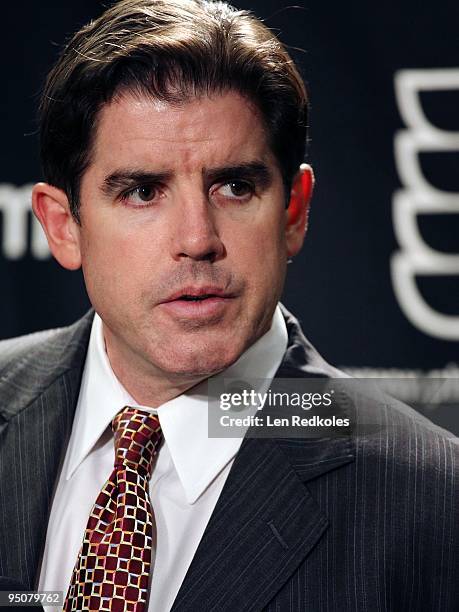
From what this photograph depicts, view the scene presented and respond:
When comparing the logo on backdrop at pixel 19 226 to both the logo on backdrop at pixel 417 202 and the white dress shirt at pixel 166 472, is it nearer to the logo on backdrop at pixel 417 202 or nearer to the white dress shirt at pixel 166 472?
the logo on backdrop at pixel 417 202

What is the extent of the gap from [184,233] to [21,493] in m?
0.59

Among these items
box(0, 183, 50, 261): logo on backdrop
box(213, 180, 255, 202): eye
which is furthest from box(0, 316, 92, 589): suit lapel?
box(0, 183, 50, 261): logo on backdrop

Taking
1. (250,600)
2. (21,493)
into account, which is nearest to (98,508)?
(21,493)

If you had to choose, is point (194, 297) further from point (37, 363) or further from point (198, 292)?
point (37, 363)

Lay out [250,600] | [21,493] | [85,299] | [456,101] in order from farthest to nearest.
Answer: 1. [85,299]
2. [456,101]
3. [21,493]
4. [250,600]

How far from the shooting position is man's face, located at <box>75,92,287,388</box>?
1819 millimetres

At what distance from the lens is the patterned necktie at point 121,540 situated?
1.80m

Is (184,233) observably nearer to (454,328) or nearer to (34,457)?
(34,457)

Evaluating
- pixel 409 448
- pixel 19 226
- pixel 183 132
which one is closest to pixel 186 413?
pixel 409 448

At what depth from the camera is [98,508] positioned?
1886mm

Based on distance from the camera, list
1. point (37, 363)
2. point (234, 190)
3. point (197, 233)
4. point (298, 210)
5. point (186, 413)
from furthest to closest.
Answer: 1. point (37, 363)
2. point (298, 210)
3. point (186, 413)
4. point (234, 190)
5. point (197, 233)

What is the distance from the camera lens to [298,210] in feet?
6.87

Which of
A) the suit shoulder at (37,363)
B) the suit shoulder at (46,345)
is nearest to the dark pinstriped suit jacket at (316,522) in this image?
the suit shoulder at (37,363)

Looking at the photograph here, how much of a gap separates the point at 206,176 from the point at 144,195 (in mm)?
113
